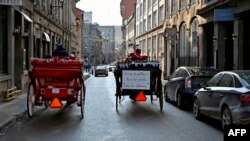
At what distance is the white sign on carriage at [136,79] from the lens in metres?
15.7

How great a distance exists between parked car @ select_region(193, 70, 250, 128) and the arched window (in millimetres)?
21895

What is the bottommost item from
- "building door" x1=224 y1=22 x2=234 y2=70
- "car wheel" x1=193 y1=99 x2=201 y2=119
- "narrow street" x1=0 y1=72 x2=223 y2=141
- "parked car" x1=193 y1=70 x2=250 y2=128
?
"narrow street" x1=0 y1=72 x2=223 y2=141

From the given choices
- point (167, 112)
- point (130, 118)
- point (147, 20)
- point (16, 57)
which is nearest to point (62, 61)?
point (130, 118)

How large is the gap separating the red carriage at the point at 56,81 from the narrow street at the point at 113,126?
602mm

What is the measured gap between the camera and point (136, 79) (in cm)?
1574

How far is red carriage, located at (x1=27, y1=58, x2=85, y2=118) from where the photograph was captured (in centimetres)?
1355

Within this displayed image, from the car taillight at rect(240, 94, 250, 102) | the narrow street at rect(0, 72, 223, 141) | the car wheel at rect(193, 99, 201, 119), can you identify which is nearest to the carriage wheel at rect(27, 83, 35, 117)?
the narrow street at rect(0, 72, 223, 141)

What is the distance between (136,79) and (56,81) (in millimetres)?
3131

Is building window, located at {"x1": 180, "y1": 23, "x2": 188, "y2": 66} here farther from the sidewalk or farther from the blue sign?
the sidewalk

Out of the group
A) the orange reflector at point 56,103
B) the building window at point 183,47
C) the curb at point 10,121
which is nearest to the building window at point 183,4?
the building window at point 183,47

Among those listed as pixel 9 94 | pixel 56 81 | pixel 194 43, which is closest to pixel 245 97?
pixel 56 81

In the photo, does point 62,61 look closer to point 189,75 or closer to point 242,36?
point 189,75

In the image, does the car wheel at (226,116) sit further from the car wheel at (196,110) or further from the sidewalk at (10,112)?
the sidewalk at (10,112)

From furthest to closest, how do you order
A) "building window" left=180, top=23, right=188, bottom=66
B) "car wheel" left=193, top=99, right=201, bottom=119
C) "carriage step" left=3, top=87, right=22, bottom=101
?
1. "building window" left=180, top=23, right=188, bottom=66
2. "carriage step" left=3, top=87, right=22, bottom=101
3. "car wheel" left=193, top=99, right=201, bottom=119
